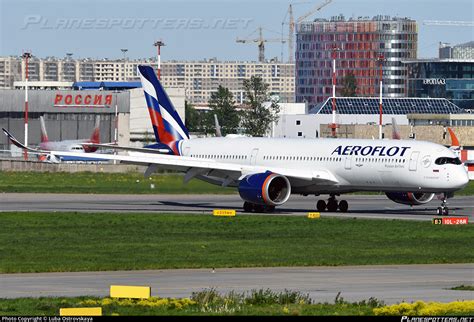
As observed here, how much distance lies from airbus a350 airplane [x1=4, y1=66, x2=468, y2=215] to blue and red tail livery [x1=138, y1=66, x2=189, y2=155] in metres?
1.31

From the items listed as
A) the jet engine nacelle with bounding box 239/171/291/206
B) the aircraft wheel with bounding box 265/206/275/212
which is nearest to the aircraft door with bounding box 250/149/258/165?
the jet engine nacelle with bounding box 239/171/291/206

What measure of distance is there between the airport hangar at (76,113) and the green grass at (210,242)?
110061mm

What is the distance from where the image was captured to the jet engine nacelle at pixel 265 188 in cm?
6950

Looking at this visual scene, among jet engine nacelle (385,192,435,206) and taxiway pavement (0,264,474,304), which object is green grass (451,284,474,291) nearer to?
taxiway pavement (0,264,474,304)

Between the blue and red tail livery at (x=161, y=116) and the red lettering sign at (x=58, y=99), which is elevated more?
the red lettering sign at (x=58, y=99)

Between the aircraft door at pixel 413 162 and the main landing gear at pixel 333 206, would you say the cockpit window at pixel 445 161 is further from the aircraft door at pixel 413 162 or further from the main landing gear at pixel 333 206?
the main landing gear at pixel 333 206

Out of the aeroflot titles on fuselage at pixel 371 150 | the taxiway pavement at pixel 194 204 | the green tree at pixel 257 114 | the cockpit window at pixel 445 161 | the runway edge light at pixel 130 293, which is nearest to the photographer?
the runway edge light at pixel 130 293

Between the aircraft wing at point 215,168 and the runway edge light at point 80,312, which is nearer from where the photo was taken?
the runway edge light at point 80,312

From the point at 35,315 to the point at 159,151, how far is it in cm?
5068

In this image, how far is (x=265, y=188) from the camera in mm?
69438

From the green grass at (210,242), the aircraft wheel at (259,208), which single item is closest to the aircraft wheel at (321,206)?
the aircraft wheel at (259,208)

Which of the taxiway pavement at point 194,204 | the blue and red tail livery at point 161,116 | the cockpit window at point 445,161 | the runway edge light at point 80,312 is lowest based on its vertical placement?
the taxiway pavement at point 194,204

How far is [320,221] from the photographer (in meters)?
63.3

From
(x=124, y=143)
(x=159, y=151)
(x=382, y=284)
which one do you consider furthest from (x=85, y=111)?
(x=382, y=284)
